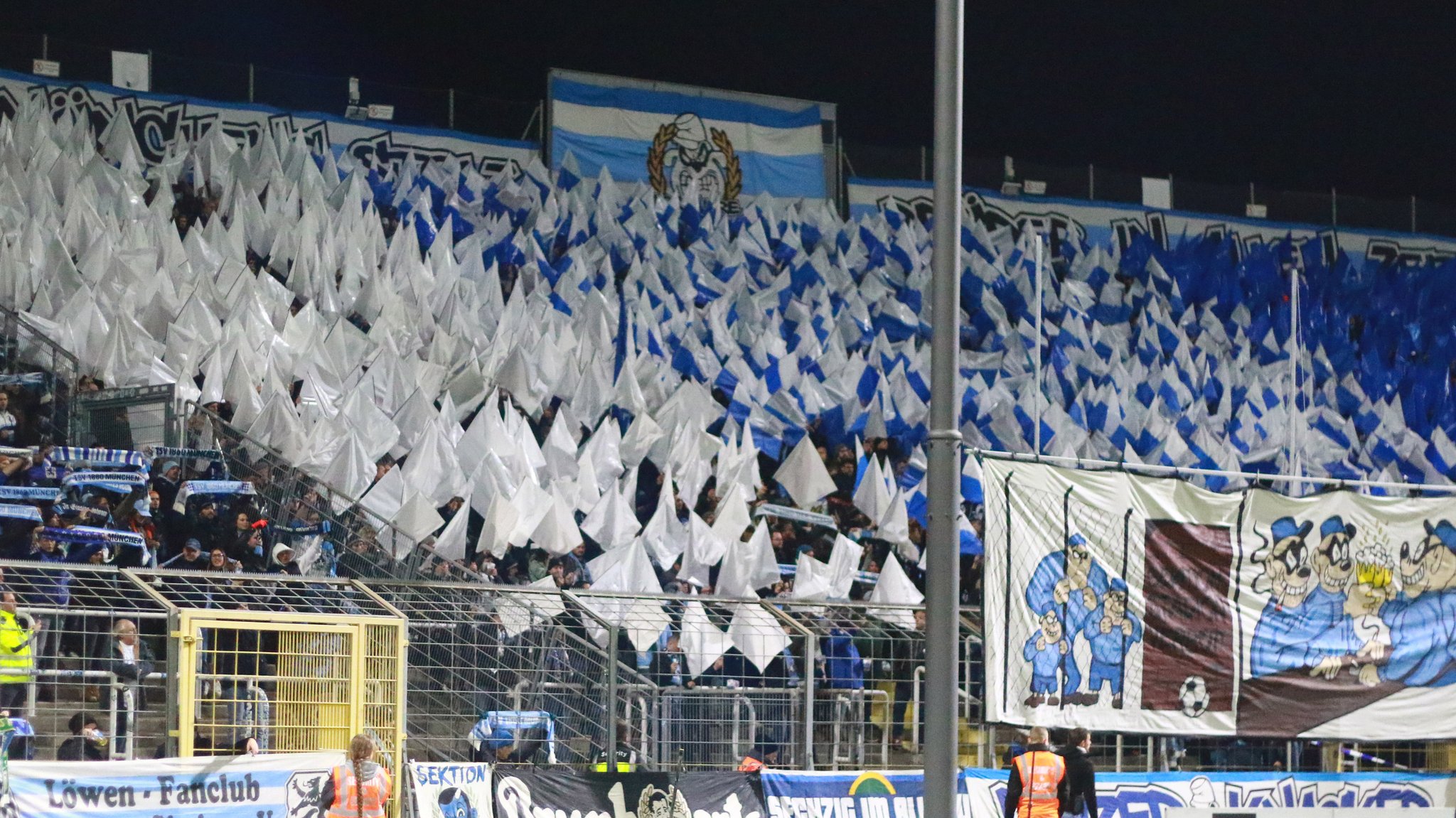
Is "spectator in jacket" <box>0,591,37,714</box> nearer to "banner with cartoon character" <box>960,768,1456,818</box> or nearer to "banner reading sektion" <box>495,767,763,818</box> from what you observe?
"banner reading sektion" <box>495,767,763,818</box>

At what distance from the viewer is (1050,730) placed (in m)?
15.8

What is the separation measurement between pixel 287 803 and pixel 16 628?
75.6 inches

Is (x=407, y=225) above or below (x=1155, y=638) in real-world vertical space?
Result: above

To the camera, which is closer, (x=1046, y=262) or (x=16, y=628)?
(x=16, y=628)

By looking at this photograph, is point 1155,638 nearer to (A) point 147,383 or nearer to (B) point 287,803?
(B) point 287,803

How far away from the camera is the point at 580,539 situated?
1827 centimetres

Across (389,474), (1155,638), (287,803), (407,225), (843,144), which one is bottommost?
(287,803)

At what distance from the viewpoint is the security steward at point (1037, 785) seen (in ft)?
38.8

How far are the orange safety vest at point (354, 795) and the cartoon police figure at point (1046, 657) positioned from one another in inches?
180

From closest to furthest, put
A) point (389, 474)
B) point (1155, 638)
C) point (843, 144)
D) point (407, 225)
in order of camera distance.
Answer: point (1155, 638) → point (389, 474) → point (407, 225) → point (843, 144)

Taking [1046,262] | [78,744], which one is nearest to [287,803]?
[78,744]

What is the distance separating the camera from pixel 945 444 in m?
8.66

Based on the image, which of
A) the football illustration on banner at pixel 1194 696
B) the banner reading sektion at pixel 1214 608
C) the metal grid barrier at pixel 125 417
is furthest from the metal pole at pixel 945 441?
the metal grid barrier at pixel 125 417

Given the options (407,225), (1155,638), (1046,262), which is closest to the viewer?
A: (1155,638)
